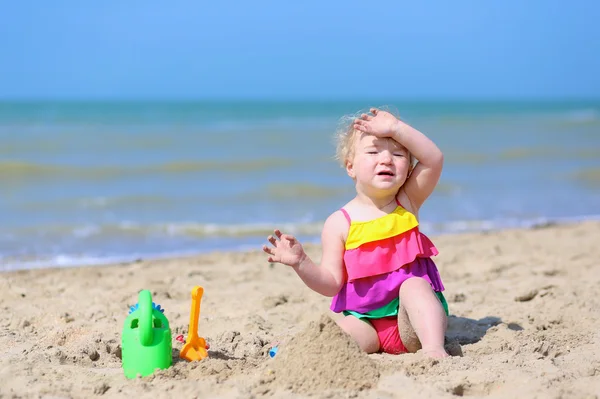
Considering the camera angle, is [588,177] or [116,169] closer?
[588,177]

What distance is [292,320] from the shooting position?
3.75 metres

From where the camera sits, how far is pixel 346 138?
3236 mm

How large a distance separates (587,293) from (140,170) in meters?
7.57

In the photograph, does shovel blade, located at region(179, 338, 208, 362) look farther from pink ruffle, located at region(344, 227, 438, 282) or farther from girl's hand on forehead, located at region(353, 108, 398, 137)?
Result: girl's hand on forehead, located at region(353, 108, 398, 137)

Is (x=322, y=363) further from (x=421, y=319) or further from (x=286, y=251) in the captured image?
(x=421, y=319)

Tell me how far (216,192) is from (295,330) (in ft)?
17.2

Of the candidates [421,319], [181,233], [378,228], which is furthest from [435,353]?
[181,233]

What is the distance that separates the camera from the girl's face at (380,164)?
10.1 ft

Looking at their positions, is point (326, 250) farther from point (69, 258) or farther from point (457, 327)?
point (69, 258)

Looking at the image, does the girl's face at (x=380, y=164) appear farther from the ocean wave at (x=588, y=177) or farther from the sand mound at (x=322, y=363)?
the ocean wave at (x=588, y=177)

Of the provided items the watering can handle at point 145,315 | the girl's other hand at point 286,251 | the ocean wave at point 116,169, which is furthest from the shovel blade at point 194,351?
the ocean wave at point 116,169

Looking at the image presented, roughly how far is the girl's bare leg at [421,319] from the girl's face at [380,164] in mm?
408

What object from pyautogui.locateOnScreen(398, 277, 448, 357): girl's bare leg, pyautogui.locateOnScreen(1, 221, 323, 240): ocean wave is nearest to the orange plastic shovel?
pyautogui.locateOnScreen(398, 277, 448, 357): girl's bare leg

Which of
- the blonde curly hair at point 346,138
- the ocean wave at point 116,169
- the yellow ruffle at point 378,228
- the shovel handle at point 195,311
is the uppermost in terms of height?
the ocean wave at point 116,169
